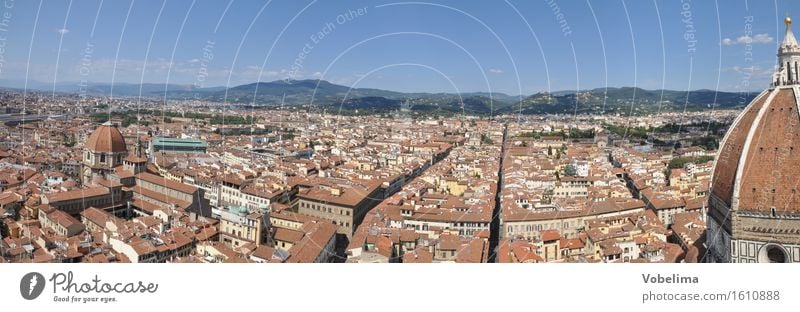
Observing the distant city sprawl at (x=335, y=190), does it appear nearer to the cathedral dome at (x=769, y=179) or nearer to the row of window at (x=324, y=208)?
the row of window at (x=324, y=208)

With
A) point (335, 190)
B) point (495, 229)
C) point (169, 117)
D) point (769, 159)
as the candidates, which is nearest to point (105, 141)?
point (335, 190)

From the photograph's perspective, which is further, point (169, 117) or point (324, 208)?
point (169, 117)

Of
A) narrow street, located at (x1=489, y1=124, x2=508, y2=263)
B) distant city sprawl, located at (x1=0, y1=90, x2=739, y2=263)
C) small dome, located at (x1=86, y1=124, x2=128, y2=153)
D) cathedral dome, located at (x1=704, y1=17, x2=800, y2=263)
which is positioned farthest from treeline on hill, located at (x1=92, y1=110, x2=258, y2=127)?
cathedral dome, located at (x1=704, y1=17, x2=800, y2=263)

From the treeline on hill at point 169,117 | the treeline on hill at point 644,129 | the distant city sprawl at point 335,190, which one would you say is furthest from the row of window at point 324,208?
the treeline on hill at point 644,129

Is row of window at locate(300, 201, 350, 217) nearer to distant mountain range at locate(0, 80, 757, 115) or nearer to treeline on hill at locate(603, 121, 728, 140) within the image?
distant mountain range at locate(0, 80, 757, 115)

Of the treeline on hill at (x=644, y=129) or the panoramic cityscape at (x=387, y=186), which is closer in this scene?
the panoramic cityscape at (x=387, y=186)

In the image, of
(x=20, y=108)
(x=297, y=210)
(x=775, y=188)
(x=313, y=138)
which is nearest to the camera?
(x=775, y=188)

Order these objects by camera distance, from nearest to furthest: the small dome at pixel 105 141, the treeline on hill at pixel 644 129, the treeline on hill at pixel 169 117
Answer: the small dome at pixel 105 141 < the treeline on hill at pixel 169 117 < the treeline on hill at pixel 644 129

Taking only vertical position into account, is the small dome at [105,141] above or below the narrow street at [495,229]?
above

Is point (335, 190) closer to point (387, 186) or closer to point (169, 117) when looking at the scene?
point (387, 186)

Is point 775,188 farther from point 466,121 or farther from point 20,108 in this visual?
point 466,121
